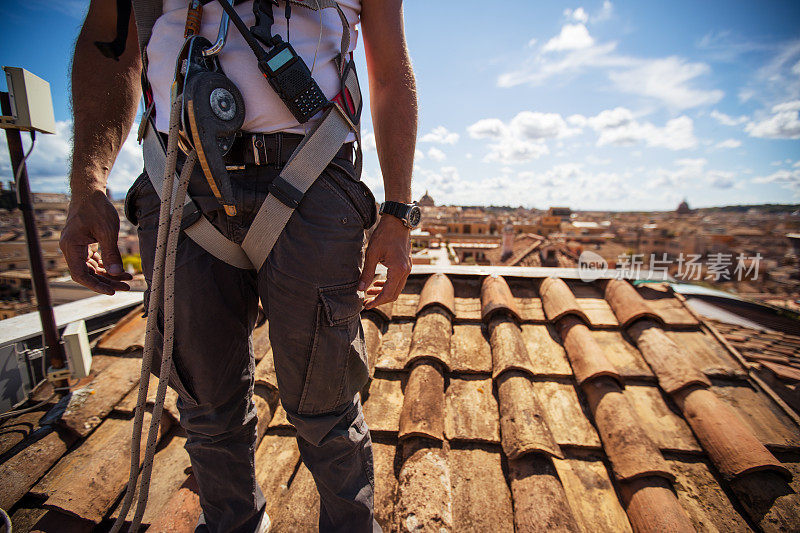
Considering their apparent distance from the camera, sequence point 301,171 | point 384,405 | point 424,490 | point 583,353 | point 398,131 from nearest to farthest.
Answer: point 301,171
point 398,131
point 424,490
point 384,405
point 583,353

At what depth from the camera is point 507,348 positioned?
7.21 ft

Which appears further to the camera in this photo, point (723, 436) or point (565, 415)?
point (565, 415)

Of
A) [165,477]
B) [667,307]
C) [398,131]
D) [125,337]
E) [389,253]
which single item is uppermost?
[398,131]

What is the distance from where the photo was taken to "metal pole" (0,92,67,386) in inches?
98.6

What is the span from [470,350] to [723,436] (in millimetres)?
1239

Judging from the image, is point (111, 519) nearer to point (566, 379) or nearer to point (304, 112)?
point (304, 112)

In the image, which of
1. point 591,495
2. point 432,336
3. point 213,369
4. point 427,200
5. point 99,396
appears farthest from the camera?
point 427,200

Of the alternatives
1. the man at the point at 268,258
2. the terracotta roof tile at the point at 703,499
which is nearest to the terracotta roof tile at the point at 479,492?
the man at the point at 268,258

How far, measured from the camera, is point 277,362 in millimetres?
1206

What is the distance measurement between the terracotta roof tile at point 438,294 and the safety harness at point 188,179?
1602 millimetres

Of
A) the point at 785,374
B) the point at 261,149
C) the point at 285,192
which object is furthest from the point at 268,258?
the point at 785,374

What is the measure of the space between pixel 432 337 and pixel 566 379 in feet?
2.62

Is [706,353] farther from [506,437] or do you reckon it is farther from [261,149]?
[261,149]

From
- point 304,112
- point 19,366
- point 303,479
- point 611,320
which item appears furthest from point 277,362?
point 611,320
